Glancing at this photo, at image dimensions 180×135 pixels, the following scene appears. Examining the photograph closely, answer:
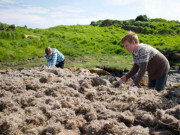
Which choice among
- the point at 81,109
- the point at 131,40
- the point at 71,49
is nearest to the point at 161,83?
the point at 131,40

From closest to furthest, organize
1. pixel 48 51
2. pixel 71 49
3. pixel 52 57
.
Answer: pixel 48 51 < pixel 52 57 < pixel 71 49

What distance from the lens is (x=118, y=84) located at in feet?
12.8

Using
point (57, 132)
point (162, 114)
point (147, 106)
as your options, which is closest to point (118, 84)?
point (147, 106)

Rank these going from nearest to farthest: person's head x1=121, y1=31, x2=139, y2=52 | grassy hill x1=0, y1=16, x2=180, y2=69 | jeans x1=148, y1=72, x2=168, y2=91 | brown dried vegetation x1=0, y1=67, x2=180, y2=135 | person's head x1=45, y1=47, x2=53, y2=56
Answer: brown dried vegetation x1=0, y1=67, x2=180, y2=135 < person's head x1=121, y1=31, x2=139, y2=52 < jeans x1=148, y1=72, x2=168, y2=91 < person's head x1=45, y1=47, x2=53, y2=56 < grassy hill x1=0, y1=16, x2=180, y2=69

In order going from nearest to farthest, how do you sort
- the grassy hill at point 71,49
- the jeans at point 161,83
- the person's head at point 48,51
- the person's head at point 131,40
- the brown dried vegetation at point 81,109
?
the brown dried vegetation at point 81,109, the person's head at point 131,40, the jeans at point 161,83, the person's head at point 48,51, the grassy hill at point 71,49

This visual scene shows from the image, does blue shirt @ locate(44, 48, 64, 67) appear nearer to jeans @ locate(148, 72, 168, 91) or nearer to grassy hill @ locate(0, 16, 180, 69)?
grassy hill @ locate(0, 16, 180, 69)

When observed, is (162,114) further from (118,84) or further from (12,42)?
(12,42)

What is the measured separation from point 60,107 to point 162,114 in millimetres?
1514

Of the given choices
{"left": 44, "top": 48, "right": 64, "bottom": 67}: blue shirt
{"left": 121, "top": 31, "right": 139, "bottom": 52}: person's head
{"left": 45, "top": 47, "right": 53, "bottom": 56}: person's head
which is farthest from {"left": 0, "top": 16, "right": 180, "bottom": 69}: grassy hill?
{"left": 121, "top": 31, "right": 139, "bottom": 52}: person's head

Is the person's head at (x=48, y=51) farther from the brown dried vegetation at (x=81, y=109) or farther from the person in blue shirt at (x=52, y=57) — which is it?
the brown dried vegetation at (x=81, y=109)

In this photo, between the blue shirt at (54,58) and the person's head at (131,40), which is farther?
the blue shirt at (54,58)

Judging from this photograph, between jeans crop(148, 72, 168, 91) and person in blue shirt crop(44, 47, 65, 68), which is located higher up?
person in blue shirt crop(44, 47, 65, 68)

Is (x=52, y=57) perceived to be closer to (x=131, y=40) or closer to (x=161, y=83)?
(x=131, y=40)

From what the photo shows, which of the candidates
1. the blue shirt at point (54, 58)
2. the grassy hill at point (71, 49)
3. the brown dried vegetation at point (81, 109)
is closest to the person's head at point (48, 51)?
the blue shirt at point (54, 58)
